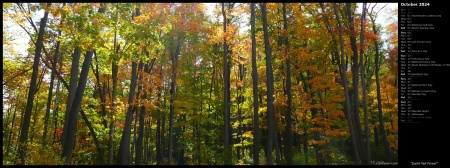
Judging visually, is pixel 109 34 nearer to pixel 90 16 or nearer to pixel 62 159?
pixel 90 16

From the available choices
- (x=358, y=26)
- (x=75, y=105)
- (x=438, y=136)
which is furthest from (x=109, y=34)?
(x=358, y=26)

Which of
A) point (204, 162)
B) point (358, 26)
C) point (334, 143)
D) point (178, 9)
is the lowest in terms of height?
point (204, 162)

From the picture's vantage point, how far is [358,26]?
575 inches

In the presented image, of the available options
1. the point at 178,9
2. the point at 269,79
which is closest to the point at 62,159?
the point at 269,79

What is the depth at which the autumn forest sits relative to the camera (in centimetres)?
1072

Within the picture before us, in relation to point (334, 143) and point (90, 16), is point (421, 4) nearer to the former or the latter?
point (90, 16)

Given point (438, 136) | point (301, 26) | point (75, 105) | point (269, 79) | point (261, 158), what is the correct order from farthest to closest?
1. point (261, 158)
2. point (301, 26)
3. point (269, 79)
4. point (75, 105)
5. point (438, 136)

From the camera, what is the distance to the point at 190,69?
21.2 m

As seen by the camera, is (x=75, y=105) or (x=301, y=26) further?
(x=301, y=26)

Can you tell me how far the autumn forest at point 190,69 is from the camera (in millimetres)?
10719

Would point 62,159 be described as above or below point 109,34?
below

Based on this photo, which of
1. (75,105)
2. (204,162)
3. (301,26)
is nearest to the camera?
(75,105)

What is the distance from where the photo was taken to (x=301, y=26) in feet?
50.0

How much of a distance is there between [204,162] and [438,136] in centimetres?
1625
